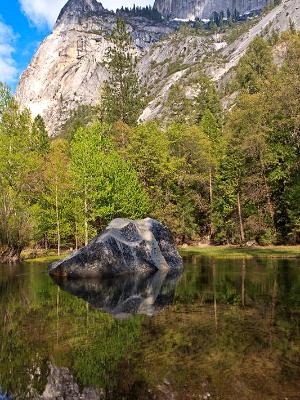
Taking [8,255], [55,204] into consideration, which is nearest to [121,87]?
[55,204]

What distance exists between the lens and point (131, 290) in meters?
20.4

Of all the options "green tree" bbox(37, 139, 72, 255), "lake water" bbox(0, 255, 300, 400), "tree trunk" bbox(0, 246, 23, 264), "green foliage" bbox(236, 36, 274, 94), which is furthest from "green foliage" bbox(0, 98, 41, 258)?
"green foliage" bbox(236, 36, 274, 94)

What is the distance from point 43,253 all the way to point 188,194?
2085 cm

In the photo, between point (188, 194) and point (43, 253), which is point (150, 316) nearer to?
point (43, 253)

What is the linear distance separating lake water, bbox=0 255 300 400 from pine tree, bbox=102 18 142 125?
174 ft

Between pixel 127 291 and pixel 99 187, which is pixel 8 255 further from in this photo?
pixel 127 291

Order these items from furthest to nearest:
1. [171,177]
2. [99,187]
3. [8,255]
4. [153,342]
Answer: [171,177] → [99,187] → [8,255] → [153,342]

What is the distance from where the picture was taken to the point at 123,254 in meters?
27.3

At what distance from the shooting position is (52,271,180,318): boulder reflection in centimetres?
1608

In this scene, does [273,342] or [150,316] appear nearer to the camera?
[273,342]

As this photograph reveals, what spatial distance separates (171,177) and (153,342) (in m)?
45.9

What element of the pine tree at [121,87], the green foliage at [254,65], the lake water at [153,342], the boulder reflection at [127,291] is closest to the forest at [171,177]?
the pine tree at [121,87]

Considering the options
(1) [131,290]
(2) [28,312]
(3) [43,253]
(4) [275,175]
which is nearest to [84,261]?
(1) [131,290]

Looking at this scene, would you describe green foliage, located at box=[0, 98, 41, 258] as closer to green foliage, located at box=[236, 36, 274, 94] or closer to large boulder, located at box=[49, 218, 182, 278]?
large boulder, located at box=[49, 218, 182, 278]
